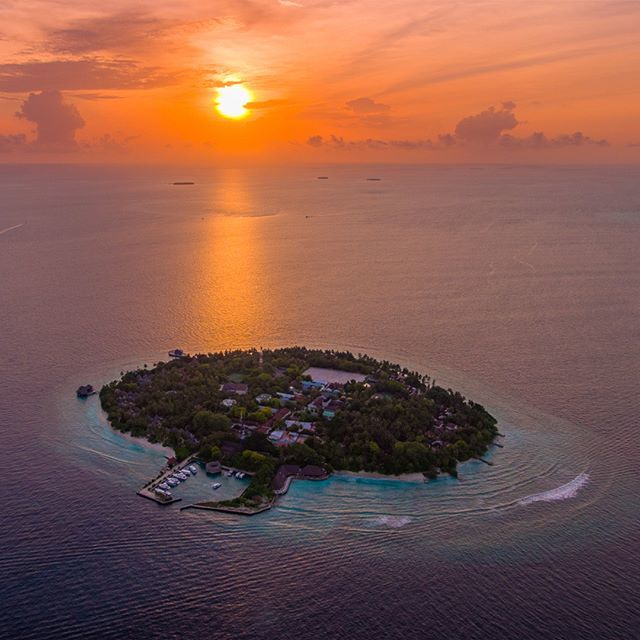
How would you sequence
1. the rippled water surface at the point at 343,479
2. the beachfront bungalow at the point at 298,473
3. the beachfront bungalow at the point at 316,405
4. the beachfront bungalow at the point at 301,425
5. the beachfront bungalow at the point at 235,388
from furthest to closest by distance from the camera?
1. the beachfront bungalow at the point at 235,388
2. the beachfront bungalow at the point at 316,405
3. the beachfront bungalow at the point at 301,425
4. the beachfront bungalow at the point at 298,473
5. the rippled water surface at the point at 343,479

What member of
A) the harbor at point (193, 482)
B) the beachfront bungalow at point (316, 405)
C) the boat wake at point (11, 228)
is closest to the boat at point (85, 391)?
the harbor at point (193, 482)

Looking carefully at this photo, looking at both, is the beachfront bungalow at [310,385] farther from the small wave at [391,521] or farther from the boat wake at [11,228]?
the boat wake at [11,228]

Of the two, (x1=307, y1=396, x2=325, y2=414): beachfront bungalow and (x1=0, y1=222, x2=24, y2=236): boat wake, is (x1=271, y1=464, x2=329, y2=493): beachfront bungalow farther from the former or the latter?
(x1=0, y1=222, x2=24, y2=236): boat wake

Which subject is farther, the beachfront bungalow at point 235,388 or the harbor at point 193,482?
the beachfront bungalow at point 235,388

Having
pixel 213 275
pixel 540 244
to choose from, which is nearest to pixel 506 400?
pixel 213 275

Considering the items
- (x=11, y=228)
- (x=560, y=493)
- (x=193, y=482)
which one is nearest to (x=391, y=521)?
(x=560, y=493)

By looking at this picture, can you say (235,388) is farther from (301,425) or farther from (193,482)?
(193,482)
